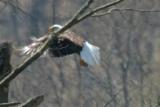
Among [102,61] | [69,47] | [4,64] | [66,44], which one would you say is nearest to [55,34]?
[4,64]

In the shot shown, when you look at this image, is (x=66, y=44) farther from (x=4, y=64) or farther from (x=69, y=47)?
(x=4, y=64)

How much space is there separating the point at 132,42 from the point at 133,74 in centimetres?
309

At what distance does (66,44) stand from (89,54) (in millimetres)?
180

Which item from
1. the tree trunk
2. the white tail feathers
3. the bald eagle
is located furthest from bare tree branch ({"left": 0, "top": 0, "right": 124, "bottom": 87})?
the white tail feathers

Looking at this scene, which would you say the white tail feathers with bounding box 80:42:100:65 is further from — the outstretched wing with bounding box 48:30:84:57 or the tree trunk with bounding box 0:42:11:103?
the tree trunk with bounding box 0:42:11:103

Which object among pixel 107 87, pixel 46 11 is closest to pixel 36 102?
pixel 107 87

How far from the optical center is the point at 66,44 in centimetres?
596

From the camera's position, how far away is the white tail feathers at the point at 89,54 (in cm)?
603

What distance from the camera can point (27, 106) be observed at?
16.9 feet

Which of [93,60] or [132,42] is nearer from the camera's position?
[93,60]

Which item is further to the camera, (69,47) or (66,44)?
(69,47)

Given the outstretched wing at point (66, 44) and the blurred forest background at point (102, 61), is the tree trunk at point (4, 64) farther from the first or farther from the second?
the blurred forest background at point (102, 61)

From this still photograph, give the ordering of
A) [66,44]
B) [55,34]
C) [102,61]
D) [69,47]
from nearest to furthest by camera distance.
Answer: [55,34] < [66,44] < [69,47] < [102,61]

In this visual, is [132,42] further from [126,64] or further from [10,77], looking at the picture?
[10,77]
